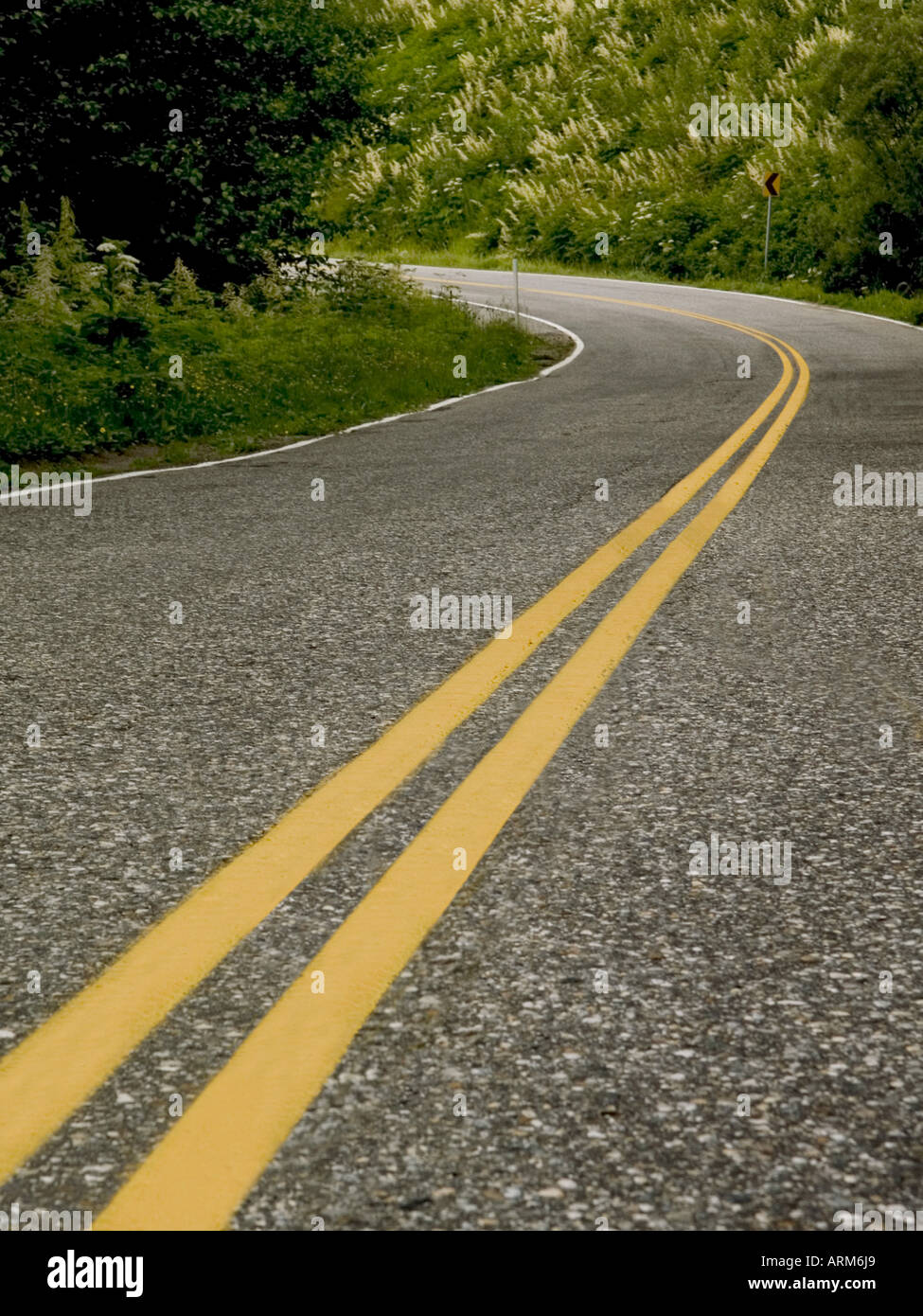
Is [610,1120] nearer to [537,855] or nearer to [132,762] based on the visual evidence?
[537,855]

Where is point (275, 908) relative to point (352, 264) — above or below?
below

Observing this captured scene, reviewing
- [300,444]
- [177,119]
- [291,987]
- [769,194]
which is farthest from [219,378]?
[769,194]

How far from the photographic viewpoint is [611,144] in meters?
45.5

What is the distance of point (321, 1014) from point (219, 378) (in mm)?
13015

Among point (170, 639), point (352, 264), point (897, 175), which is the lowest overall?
point (170, 639)

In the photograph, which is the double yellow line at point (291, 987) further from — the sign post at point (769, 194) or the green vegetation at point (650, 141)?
the sign post at point (769, 194)

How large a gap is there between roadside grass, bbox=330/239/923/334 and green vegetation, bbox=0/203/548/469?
739 centimetres

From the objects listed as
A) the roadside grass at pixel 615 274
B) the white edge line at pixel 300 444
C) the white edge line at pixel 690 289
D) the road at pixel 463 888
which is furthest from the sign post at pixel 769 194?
the road at pixel 463 888

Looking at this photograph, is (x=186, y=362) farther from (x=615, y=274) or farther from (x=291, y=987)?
(x=615, y=274)

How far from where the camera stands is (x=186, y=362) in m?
15.0

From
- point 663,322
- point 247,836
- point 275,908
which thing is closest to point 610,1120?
point 275,908

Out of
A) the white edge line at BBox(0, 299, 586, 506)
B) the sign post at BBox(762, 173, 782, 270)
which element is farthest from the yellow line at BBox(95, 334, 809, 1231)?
the sign post at BBox(762, 173, 782, 270)

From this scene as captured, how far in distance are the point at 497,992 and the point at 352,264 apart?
21.2 meters
